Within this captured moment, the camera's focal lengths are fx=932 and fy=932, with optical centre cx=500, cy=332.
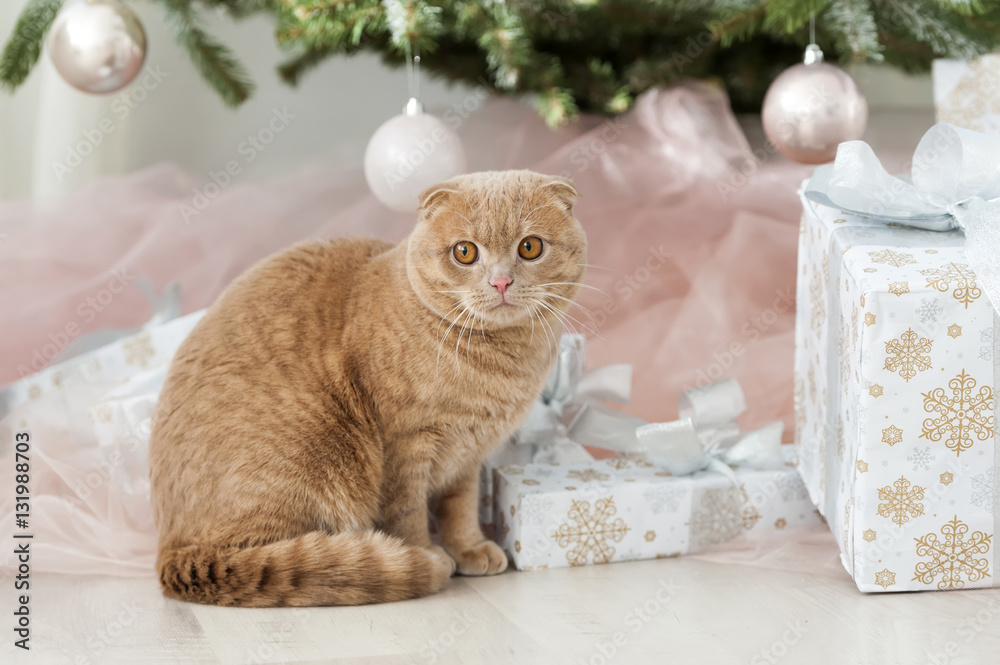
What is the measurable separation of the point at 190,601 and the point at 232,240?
2.85 feet

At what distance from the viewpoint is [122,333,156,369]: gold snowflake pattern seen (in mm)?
1387

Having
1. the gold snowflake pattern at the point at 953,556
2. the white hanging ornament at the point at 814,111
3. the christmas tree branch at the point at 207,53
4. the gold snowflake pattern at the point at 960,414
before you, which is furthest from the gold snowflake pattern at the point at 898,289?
the christmas tree branch at the point at 207,53

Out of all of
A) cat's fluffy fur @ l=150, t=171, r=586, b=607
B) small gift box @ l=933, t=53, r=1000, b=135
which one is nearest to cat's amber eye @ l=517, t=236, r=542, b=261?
cat's fluffy fur @ l=150, t=171, r=586, b=607

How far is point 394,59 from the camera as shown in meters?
1.80

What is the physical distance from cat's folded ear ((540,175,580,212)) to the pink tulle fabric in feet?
1.13

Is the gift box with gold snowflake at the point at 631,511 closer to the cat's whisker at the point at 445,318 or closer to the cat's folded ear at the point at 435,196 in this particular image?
the cat's whisker at the point at 445,318

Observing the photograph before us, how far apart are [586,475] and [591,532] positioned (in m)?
0.08

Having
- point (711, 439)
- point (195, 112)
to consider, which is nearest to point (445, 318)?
point (711, 439)

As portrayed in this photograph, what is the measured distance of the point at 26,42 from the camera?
55.9 inches

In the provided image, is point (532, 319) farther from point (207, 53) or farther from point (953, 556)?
point (207, 53)

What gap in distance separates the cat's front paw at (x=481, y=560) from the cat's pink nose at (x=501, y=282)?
1.04 feet

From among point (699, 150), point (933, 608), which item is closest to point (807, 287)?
point (933, 608)

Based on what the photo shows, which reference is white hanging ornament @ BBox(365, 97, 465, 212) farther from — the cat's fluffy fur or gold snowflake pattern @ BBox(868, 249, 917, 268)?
gold snowflake pattern @ BBox(868, 249, 917, 268)

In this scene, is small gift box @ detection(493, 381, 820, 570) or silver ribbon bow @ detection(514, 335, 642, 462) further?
silver ribbon bow @ detection(514, 335, 642, 462)
